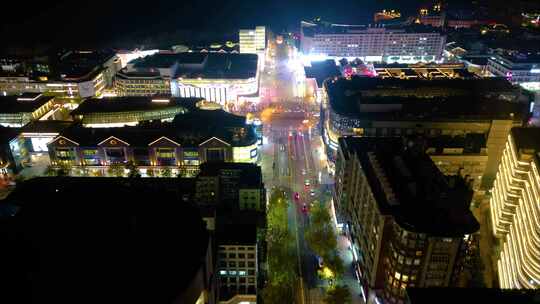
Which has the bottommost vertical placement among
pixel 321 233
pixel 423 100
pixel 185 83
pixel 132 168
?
pixel 321 233

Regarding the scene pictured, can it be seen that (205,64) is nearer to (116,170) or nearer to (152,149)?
(152,149)

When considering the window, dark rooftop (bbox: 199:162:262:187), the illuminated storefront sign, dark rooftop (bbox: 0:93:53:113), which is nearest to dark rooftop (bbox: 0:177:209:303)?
dark rooftop (bbox: 199:162:262:187)

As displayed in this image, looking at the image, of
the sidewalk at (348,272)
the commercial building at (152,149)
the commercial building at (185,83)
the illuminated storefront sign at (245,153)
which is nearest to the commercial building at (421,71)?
the commercial building at (185,83)

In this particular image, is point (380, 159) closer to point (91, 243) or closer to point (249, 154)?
point (249, 154)

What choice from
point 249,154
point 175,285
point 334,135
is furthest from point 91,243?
point 334,135

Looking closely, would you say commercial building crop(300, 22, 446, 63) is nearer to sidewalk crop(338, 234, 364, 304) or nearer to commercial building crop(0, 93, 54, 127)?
commercial building crop(0, 93, 54, 127)

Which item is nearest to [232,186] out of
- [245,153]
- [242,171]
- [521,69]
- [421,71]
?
[242,171]
